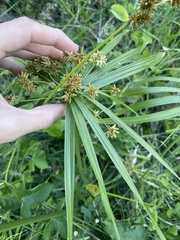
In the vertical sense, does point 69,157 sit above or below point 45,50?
below

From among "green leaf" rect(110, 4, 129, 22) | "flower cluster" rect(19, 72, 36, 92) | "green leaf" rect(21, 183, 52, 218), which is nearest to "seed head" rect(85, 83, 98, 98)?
"flower cluster" rect(19, 72, 36, 92)

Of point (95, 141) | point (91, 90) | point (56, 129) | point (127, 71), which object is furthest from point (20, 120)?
point (95, 141)

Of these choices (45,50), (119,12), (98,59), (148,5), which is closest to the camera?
(148,5)

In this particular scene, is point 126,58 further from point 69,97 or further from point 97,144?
point 97,144

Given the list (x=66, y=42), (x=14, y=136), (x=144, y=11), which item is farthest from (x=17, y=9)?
(x=144, y=11)

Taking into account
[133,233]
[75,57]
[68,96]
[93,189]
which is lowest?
[133,233]

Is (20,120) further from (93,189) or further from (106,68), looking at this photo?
(93,189)
